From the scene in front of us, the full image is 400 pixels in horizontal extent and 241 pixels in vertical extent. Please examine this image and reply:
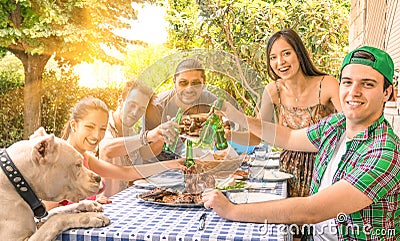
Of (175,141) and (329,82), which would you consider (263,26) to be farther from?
(175,141)

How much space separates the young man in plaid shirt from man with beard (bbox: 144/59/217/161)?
307mm

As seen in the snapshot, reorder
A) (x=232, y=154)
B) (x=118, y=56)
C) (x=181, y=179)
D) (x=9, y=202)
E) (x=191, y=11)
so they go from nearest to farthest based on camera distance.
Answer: (x=9, y=202) < (x=232, y=154) < (x=181, y=179) < (x=191, y=11) < (x=118, y=56)

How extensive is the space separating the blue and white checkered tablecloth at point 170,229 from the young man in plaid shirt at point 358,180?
5cm

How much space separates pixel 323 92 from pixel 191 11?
16.5ft

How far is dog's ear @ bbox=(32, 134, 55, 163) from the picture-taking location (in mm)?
1328

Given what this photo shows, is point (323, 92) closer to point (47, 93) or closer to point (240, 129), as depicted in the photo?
point (240, 129)

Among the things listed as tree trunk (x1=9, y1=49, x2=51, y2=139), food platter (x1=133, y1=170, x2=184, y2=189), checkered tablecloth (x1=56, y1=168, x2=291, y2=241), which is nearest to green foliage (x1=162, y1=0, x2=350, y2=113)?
tree trunk (x1=9, y1=49, x2=51, y2=139)

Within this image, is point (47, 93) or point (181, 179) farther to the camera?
point (47, 93)

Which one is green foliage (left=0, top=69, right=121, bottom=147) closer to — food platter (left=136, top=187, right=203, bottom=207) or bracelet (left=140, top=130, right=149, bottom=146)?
food platter (left=136, top=187, right=203, bottom=207)

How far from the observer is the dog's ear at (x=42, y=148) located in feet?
4.36

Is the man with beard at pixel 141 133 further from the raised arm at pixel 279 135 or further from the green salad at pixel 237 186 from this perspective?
the raised arm at pixel 279 135

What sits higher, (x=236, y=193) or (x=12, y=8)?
(x=12, y=8)

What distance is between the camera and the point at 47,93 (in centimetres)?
743

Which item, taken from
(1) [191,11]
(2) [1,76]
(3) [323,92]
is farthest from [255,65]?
(2) [1,76]
